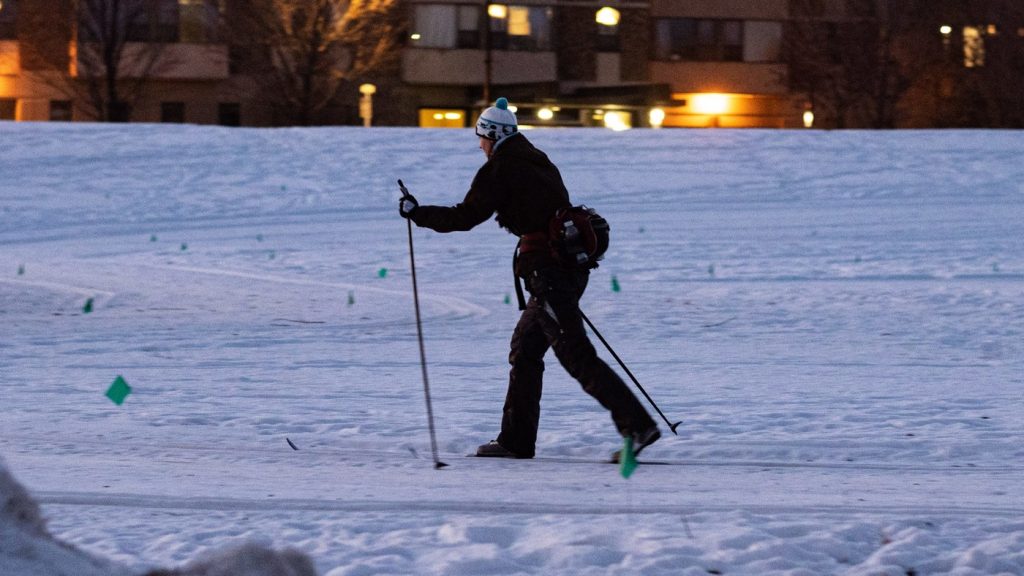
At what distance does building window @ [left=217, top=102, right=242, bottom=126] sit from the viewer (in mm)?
46219

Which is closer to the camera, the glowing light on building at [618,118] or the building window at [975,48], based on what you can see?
the glowing light on building at [618,118]

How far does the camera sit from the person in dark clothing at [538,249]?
7148mm

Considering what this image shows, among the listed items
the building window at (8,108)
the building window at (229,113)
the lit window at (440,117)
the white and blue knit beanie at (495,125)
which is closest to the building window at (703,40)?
the lit window at (440,117)

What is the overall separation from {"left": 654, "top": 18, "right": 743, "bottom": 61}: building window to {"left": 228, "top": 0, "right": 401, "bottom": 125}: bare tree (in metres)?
10.7

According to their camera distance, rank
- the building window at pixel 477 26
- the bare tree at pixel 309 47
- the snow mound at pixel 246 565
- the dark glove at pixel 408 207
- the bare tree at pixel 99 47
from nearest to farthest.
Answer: the snow mound at pixel 246 565
the dark glove at pixel 408 207
the bare tree at pixel 309 47
the bare tree at pixel 99 47
the building window at pixel 477 26

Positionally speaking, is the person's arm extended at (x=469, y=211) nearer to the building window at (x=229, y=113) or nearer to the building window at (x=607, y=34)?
the building window at (x=229, y=113)

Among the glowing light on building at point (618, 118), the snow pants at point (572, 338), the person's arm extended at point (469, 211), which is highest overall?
the glowing light on building at point (618, 118)

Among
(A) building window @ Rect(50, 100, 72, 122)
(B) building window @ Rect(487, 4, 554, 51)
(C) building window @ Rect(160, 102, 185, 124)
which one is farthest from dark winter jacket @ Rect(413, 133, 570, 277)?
(B) building window @ Rect(487, 4, 554, 51)

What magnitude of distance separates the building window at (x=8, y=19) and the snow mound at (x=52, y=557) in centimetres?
4401

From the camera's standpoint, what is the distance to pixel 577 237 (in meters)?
7.07

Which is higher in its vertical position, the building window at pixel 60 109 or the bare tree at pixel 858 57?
the bare tree at pixel 858 57

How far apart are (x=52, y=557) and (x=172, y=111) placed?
147ft

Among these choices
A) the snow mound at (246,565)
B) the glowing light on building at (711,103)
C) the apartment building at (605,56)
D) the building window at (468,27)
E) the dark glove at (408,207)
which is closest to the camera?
the snow mound at (246,565)

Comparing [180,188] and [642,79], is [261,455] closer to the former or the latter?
[180,188]
